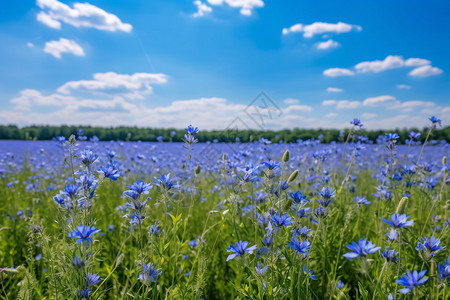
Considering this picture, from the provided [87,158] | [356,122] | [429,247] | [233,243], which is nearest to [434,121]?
[356,122]

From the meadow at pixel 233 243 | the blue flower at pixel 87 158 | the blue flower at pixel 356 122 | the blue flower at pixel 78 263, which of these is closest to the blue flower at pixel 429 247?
the meadow at pixel 233 243

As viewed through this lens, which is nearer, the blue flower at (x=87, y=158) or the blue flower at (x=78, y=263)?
the blue flower at (x=78, y=263)

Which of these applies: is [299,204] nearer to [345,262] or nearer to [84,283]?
[84,283]

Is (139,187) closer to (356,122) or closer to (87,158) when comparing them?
(87,158)

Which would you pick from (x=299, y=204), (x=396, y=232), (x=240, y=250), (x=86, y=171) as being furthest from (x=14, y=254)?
(x=396, y=232)

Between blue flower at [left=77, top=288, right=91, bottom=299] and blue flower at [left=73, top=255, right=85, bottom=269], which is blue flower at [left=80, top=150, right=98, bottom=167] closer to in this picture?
blue flower at [left=73, top=255, right=85, bottom=269]

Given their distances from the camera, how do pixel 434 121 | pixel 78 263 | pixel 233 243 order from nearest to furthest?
pixel 78 263 < pixel 233 243 < pixel 434 121

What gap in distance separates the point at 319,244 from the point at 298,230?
84cm

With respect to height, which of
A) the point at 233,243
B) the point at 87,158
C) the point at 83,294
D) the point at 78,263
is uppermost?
the point at 87,158

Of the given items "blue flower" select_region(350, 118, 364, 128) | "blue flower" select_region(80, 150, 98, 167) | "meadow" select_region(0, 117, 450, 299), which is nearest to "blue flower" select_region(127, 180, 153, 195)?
"meadow" select_region(0, 117, 450, 299)

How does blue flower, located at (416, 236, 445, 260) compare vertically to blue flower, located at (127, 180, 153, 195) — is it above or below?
below

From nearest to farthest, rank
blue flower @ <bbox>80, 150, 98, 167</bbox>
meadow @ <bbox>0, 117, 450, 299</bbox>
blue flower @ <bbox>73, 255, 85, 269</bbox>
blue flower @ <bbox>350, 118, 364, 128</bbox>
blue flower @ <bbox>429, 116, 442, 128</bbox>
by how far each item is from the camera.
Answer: blue flower @ <bbox>73, 255, 85, 269</bbox> < meadow @ <bbox>0, 117, 450, 299</bbox> < blue flower @ <bbox>80, 150, 98, 167</bbox> < blue flower @ <bbox>429, 116, 442, 128</bbox> < blue flower @ <bbox>350, 118, 364, 128</bbox>

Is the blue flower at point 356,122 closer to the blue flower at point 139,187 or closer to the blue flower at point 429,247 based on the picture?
the blue flower at point 429,247

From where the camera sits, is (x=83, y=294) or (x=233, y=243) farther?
(x=233, y=243)
